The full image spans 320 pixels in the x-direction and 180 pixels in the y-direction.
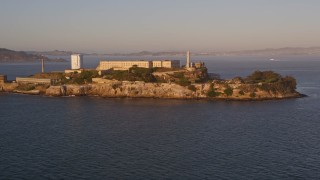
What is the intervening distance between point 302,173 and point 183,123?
1225 cm

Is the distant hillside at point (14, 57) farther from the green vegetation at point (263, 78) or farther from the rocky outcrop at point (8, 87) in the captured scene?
the green vegetation at point (263, 78)

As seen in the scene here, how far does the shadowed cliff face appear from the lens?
4472 cm

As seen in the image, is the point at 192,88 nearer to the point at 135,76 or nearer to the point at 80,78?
the point at 135,76

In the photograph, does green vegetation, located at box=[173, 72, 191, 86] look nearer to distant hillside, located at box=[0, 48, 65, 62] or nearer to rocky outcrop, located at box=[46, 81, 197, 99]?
rocky outcrop, located at box=[46, 81, 197, 99]

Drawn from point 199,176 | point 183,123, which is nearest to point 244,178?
point 199,176

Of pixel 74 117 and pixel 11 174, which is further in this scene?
pixel 74 117

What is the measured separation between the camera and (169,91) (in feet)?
152

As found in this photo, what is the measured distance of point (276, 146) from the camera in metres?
24.1

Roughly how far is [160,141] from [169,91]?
837 inches

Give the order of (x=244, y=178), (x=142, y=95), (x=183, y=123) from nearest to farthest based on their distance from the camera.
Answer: (x=244, y=178) < (x=183, y=123) < (x=142, y=95)

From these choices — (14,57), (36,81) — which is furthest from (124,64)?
(14,57)

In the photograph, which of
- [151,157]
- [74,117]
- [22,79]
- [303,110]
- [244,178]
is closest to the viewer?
[244,178]

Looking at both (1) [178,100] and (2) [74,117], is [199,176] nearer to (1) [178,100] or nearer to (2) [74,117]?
(2) [74,117]

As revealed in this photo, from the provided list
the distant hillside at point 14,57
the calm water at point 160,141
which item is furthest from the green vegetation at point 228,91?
the distant hillside at point 14,57
